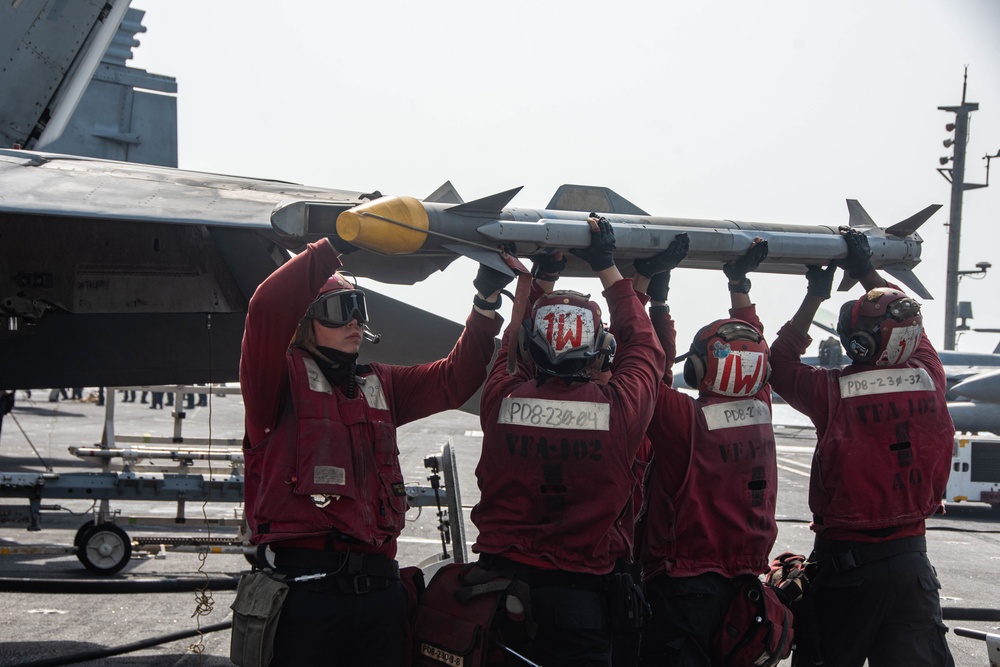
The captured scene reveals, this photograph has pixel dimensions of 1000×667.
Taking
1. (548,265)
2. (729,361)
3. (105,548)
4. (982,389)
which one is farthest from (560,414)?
(982,389)

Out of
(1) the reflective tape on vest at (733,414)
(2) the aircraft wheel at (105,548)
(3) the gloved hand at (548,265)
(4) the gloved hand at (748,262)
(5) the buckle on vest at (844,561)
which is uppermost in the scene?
(4) the gloved hand at (748,262)

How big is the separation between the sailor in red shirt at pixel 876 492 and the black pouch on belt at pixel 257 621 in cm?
278

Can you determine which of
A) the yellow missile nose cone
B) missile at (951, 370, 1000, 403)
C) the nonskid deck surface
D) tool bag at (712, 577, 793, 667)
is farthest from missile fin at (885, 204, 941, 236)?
missile at (951, 370, 1000, 403)

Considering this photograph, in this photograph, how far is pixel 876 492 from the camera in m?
4.75

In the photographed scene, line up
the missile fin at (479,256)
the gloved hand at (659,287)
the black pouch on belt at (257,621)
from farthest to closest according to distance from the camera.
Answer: the gloved hand at (659,287)
the missile fin at (479,256)
the black pouch on belt at (257,621)

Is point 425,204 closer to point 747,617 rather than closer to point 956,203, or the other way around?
point 747,617

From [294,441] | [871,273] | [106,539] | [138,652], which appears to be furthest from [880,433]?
[106,539]

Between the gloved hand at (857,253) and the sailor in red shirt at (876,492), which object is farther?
the gloved hand at (857,253)

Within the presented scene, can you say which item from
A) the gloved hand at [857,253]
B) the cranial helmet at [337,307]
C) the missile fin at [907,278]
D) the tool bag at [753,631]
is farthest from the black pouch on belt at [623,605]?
the missile fin at [907,278]

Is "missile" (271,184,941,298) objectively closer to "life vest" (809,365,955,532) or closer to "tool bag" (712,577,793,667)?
"life vest" (809,365,955,532)

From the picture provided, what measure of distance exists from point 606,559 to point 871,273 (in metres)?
2.41

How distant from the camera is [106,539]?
9055mm

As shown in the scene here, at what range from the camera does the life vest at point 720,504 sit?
4383 millimetres

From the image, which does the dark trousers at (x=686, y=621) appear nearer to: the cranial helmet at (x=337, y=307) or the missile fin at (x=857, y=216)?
the cranial helmet at (x=337, y=307)
